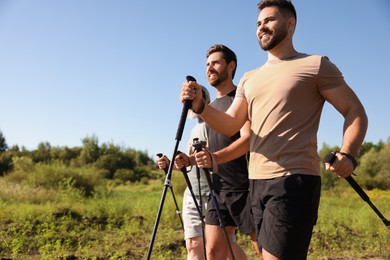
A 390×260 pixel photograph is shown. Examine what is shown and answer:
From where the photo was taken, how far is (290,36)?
246 cm

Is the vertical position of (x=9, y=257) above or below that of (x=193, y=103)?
below

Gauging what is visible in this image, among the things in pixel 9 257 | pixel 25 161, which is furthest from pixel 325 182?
pixel 9 257

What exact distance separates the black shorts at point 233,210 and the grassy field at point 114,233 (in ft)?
8.73

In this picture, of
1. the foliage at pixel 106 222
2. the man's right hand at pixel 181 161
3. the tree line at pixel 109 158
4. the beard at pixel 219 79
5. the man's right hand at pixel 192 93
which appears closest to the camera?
the man's right hand at pixel 192 93

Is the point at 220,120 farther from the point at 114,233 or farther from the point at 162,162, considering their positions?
the point at 114,233

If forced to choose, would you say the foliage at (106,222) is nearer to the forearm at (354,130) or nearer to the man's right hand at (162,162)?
the man's right hand at (162,162)

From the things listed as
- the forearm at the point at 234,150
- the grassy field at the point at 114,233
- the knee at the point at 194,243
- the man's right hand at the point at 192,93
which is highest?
the man's right hand at the point at 192,93

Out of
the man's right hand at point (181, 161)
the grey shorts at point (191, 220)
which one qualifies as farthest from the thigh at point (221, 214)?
the man's right hand at point (181, 161)

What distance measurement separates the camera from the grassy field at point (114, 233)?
6703mm

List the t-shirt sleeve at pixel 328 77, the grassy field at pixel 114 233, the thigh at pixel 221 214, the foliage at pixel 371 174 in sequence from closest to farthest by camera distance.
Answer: the t-shirt sleeve at pixel 328 77 < the thigh at pixel 221 214 < the grassy field at pixel 114 233 < the foliage at pixel 371 174

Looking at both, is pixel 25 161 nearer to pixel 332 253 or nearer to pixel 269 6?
pixel 332 253

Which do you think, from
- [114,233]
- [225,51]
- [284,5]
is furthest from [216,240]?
[114,233]

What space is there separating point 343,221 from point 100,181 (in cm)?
1074

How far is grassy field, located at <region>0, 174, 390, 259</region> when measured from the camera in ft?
22.0
